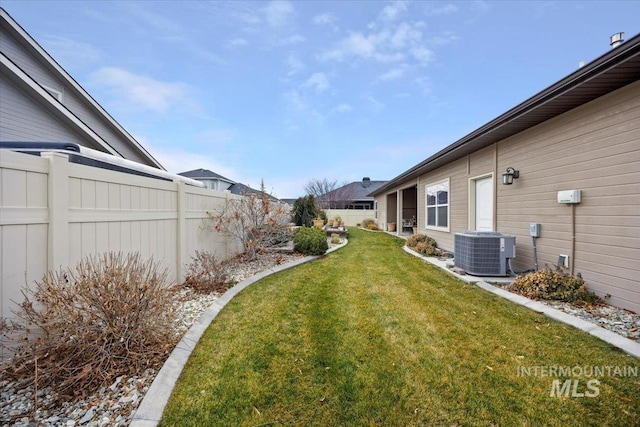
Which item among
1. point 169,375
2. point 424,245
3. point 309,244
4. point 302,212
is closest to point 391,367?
point 169,375

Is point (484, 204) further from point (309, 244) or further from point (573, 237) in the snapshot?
point (309, 244)

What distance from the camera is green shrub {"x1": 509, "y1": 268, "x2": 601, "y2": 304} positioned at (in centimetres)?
430

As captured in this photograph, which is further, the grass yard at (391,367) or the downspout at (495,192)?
the downspout at (495,192)

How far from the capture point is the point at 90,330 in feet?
7.73

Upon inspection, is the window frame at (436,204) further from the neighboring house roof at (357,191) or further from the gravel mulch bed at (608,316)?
the neighboring house roof at (357,191)

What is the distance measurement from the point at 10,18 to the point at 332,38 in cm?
902

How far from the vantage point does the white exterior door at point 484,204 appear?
7.31 meters

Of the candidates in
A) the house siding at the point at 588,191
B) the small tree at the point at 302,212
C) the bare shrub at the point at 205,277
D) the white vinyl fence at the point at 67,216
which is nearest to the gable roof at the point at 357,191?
the small tree at the point at 302,212

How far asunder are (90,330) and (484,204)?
834 cm

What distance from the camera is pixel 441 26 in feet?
28.8

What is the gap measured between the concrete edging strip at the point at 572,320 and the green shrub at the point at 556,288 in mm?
210

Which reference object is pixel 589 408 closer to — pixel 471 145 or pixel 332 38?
pixel 471 145

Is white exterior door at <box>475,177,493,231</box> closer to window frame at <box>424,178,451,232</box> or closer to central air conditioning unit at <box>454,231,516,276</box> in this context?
window frame at <box>424,178,451,232</box>

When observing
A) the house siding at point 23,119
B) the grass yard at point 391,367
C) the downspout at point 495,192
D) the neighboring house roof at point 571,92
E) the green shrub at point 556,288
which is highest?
the house siding at point 23,119
